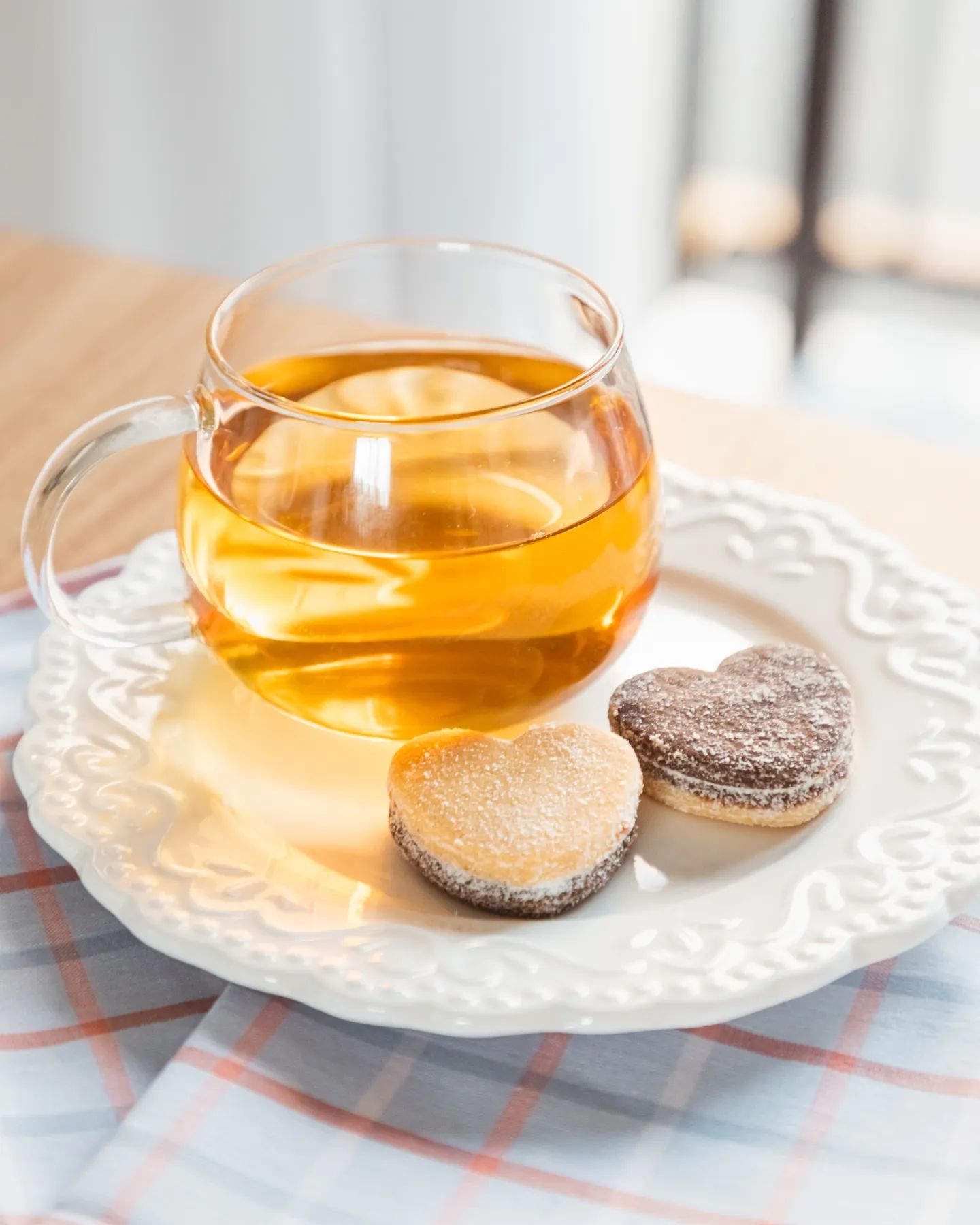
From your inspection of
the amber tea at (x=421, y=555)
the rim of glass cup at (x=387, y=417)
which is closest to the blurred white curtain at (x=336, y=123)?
the rim of glass cup at (x=387, y=417)

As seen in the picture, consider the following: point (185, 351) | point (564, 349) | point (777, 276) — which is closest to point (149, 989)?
point (564, 349)

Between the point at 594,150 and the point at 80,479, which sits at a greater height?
the point at 80,479

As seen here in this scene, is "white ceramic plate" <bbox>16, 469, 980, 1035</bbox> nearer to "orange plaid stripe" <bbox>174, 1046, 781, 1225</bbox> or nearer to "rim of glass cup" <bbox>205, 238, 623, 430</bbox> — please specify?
"orange plaid stripe" <bbox>174, 1046, 781, 1225</bbox>

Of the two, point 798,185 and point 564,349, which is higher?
point 564,349

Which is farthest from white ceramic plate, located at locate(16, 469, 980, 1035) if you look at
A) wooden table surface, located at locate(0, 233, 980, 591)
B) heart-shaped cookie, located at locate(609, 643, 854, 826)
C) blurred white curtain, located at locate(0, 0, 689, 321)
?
blurred white curtain, located at locate(0, 0, 689, 321)

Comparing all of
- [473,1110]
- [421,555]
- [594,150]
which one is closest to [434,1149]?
[473,1110]

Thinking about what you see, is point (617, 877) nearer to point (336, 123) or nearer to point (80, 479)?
point (80, 479)

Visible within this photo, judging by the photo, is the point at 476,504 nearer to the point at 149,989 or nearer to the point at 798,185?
the point at 149,989
